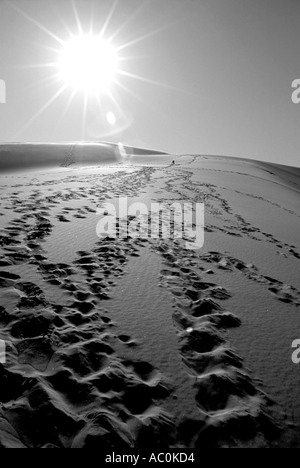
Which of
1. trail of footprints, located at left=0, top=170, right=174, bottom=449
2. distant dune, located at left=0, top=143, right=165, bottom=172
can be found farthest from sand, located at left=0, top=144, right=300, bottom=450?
distant dune, located at left=0, top=143, right=165, bottom=172

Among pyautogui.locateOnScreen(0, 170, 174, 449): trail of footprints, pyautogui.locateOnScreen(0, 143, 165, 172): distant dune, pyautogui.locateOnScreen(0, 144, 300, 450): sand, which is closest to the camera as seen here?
pyautogui.locateOnScreen(0, 170, 174, 449): trail of footprints

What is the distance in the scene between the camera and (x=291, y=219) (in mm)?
12039

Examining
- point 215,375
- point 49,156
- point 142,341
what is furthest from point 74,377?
point 49,156

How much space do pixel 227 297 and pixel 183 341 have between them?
1504 millimetres

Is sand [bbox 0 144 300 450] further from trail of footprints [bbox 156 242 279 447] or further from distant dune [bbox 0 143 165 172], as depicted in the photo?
distant dune [bbox 0 143 165 172]

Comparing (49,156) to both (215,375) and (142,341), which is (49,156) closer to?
(142,341)

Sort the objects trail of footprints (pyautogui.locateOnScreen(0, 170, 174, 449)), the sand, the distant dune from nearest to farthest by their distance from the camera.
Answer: trail of footprints (pyautogui.locateOnScreen(0, 170, 174, 449)) → the sand → the distant dune

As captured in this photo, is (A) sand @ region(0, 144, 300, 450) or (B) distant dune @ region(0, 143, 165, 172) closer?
(A) sand @ region(0, 144, 300, 450)

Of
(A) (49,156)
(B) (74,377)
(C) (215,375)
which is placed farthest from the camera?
(A) (49,156)

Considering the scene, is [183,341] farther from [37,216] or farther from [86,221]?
[37,216]

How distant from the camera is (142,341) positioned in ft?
11.7

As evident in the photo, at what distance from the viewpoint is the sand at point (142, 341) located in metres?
2.56

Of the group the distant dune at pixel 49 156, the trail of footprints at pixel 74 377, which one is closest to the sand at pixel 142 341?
the trail of footprints at pixel 74 377

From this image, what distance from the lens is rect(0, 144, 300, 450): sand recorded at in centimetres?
256
